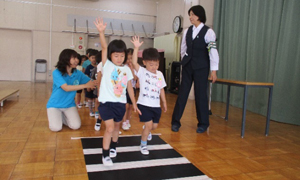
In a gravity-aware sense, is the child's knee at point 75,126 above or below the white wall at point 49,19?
below

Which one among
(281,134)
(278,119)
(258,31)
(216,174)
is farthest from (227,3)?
(216,174)

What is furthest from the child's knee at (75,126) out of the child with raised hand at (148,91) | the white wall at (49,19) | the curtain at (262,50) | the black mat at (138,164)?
the white wall at (49,19)

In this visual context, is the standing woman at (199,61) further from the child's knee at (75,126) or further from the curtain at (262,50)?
the curtain at (262,50)

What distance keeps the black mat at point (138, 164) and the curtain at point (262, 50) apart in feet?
7.74

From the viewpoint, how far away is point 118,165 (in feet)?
5.82

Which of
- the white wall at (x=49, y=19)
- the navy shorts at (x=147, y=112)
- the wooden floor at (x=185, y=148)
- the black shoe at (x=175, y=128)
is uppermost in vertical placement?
the white wall at (x=49, y=19)

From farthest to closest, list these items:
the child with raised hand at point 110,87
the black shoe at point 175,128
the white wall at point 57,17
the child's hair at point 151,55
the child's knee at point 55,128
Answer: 1. the white wall at point 57,17
2. the black shoe at point 175,128
3. the child's knee at point 55,128
4. the child's hair at point 151,55
5. the child with raised hand at point 110,87

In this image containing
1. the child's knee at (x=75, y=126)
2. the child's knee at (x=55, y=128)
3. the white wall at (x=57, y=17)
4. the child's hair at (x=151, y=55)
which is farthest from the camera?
the white wall at (x=57, y=17)

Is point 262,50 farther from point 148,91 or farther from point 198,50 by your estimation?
point 148,91

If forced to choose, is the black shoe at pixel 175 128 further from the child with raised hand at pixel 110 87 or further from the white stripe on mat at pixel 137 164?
the child with raised hand at pixel 110 87

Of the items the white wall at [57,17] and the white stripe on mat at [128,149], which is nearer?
the white stripe on mat at [128,149]

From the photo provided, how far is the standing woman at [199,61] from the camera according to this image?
8.96 ft

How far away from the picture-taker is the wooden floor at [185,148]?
170 centimetres

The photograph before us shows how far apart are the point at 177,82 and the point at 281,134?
3.75 metres
